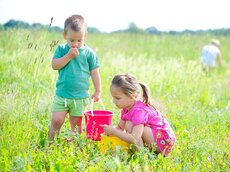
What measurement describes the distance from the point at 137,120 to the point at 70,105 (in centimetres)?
83

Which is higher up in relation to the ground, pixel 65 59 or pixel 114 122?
pixel 65 59

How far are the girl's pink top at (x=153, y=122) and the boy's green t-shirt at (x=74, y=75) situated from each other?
0.59 meters

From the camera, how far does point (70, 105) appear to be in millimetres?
4117

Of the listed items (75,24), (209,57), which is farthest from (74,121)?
(209,57)

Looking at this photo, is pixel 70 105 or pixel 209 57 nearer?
pixel 70 105

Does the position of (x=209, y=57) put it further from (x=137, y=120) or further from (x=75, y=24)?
(x=137, y=120)

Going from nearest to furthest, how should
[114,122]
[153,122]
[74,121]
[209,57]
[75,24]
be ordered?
[153,122] < [75,24] < [74,121] < [114,122] < [209,57]

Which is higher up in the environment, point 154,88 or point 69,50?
point 69,50

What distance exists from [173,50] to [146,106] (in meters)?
11.5

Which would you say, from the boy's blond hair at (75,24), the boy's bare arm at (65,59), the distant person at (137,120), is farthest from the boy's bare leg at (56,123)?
the boy's blond hair at (75,24)

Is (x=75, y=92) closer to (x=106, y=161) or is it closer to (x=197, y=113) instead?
(x=106, y=161)

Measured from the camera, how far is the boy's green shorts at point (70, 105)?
4.09 metres

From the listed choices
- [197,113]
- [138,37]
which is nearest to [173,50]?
[138,37]

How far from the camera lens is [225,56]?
14.5 m
